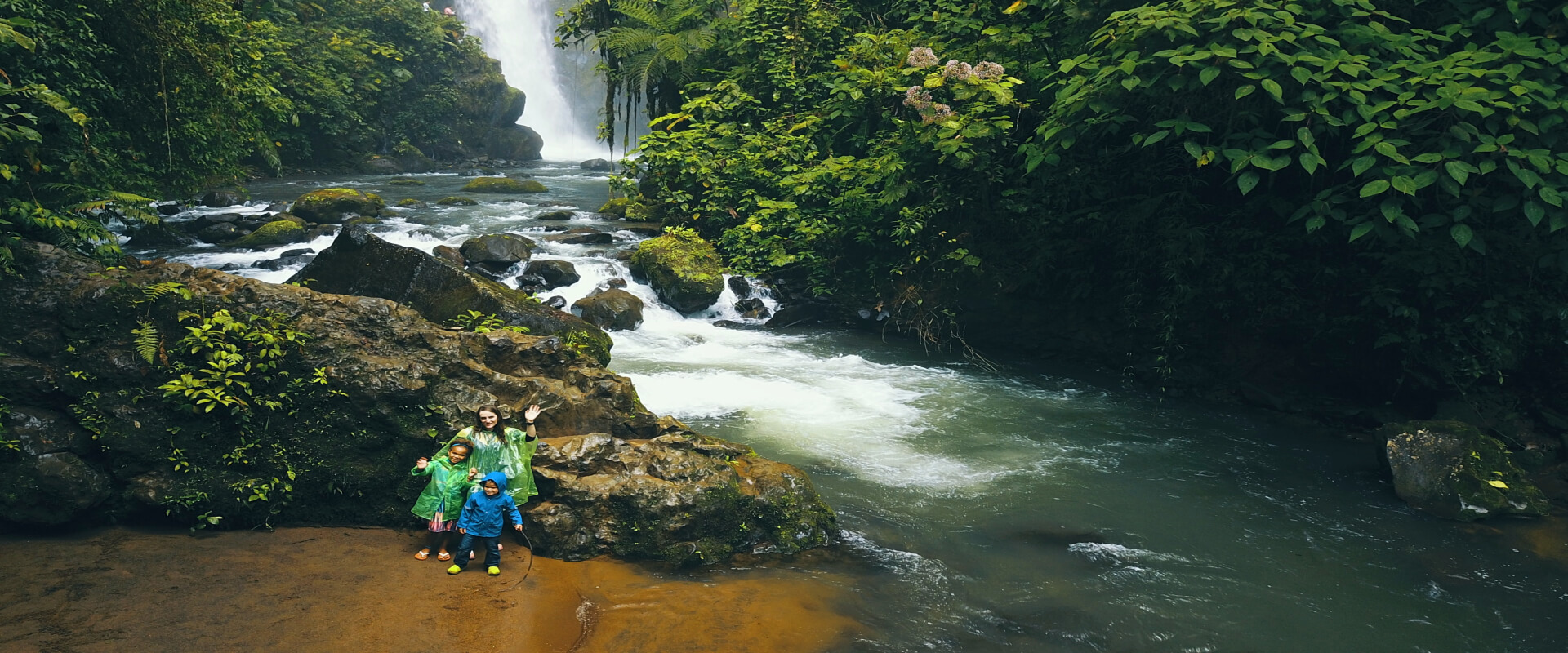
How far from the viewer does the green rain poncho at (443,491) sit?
4.52 metres

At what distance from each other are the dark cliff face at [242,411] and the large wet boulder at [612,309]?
579cm

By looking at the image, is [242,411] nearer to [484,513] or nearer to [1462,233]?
[484,513]

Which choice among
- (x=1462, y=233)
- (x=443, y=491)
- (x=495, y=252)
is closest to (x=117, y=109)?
(x=495, y=252)

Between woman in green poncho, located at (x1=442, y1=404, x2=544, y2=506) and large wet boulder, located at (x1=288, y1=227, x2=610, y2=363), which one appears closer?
woman in green poncho, located at (x1=442, y1=404, x2=544, y2=506)

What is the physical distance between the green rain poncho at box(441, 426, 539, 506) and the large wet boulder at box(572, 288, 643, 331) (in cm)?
657

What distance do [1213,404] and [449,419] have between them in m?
7.84

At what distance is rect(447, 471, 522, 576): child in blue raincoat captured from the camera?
4.43 m

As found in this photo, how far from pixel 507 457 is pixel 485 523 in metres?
0.38

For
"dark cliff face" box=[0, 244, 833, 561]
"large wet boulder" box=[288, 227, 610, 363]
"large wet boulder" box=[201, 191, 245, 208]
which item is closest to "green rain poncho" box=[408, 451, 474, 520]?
"dark cliff face" box=[0, 244, 833, 561]

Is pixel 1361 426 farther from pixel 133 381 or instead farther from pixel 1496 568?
pixel 133 381

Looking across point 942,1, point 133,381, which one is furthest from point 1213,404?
point 133,381

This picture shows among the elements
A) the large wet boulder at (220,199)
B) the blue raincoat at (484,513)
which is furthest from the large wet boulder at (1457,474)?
the large wet boulder at (220,199)

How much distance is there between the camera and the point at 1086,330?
10.0 meters

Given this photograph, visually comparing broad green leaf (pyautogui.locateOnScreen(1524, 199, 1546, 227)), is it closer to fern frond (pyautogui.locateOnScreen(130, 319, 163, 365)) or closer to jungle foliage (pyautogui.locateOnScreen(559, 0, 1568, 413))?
jungle foliage (pyautogui.locateOnScreen(559, 0, 1568, 413))
